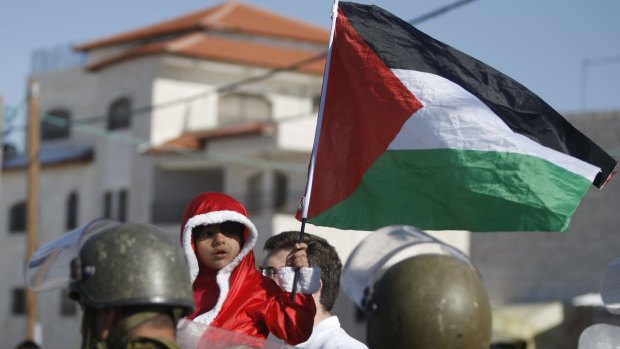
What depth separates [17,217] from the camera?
41.3m

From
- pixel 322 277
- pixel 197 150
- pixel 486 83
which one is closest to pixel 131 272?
pixel 322 277

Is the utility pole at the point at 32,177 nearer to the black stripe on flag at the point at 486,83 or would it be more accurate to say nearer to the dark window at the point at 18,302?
the dark window at the point at 18,302

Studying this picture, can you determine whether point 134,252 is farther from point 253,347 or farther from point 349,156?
point 349,156

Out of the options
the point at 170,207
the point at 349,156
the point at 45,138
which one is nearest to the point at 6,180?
the point at 45,138

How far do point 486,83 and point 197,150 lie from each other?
2933cm

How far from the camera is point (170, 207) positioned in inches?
1421

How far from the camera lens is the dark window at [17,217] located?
1614 inches

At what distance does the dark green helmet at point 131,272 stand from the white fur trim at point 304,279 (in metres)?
1.50

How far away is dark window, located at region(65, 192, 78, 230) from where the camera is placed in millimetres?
39406

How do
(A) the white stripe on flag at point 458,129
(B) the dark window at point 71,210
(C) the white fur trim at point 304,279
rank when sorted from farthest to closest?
(B) the dark window at point 71,210
(A) the white stripe on flag at point 458,129
(C) the white fur trim at point 304,279

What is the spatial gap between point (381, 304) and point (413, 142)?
2.63 feet

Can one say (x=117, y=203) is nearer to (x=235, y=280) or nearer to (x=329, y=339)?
(x=329, y=339)

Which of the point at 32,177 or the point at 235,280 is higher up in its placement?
the point at 235,280

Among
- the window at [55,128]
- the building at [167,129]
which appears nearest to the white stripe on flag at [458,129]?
the building at [167,129]
